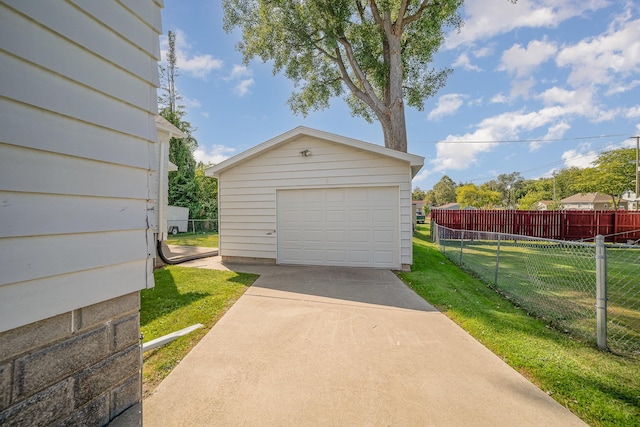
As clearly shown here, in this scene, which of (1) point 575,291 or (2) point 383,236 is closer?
(1) point 575,291

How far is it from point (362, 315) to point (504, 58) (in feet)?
46.5

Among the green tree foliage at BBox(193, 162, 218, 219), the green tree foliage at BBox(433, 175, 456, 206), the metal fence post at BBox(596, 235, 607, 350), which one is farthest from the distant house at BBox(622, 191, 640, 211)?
the green tree foliage at BBox(193, 162, 218, 219)

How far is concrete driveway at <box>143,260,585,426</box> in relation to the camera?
193 centimetres

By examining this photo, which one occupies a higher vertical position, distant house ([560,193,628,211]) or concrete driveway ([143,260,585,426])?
distant house ([560,193,628,211])

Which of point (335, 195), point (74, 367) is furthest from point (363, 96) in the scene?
point (74, 367)

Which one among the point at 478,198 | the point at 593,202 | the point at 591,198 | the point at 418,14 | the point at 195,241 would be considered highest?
the point at 418,14

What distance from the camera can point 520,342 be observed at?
9.72ft

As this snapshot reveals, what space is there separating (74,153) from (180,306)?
3421 mm

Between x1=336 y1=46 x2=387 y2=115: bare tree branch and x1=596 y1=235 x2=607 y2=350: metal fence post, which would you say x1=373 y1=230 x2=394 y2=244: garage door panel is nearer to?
x1=596 y1=235 x2=607 y2=350: metal fence post

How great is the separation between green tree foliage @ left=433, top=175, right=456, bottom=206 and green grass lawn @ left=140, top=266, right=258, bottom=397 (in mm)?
60970

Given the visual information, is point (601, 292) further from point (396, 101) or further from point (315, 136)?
point (396, 101)

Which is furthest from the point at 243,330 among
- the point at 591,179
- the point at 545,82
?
the point at 591,179

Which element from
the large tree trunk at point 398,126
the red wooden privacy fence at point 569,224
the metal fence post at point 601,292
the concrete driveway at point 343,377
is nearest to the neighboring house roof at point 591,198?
the red wooden privacy fence at point 569,224

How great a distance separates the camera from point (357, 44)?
1120 cm
